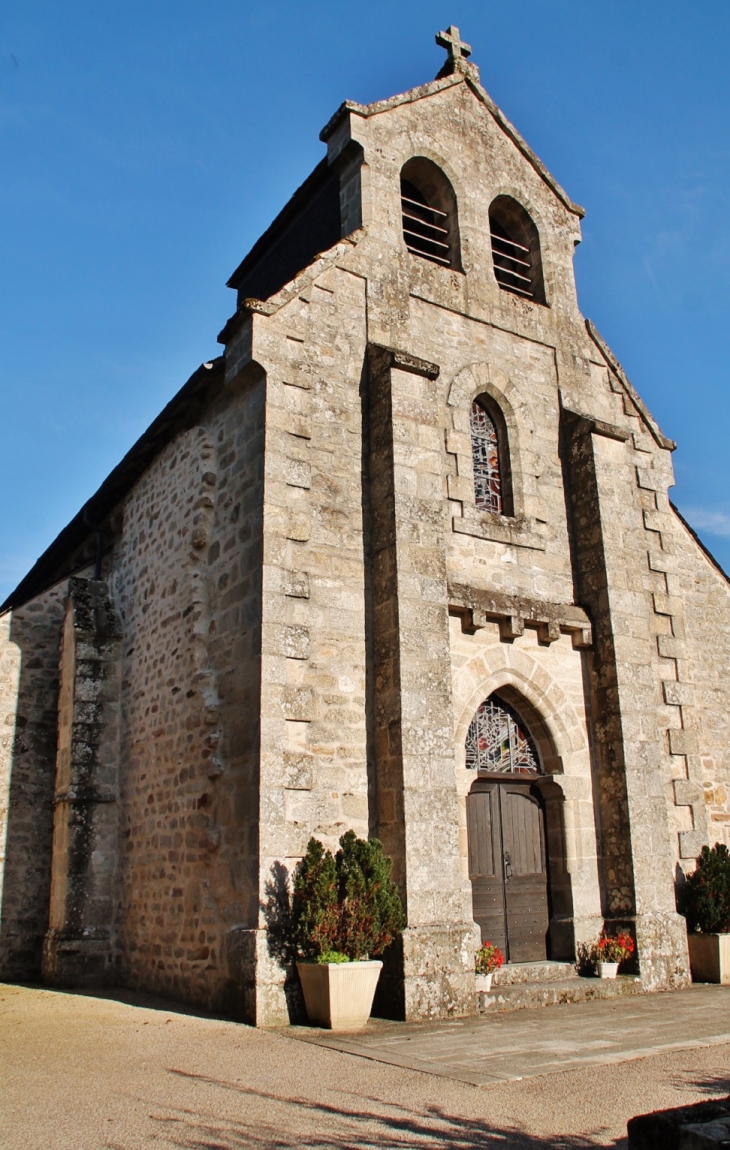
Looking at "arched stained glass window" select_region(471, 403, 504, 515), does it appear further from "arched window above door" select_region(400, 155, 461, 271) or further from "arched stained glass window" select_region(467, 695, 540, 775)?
"arched stained glass window" select_region(467, 695, 540, 775)

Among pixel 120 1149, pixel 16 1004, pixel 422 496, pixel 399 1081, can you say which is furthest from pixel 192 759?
pixel 120 1149

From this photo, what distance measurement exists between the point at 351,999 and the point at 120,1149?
3.22 meters

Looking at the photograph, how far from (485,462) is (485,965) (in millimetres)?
5295

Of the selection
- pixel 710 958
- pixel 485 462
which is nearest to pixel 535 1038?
pixel 710 958

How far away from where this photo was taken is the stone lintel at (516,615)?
371 inches

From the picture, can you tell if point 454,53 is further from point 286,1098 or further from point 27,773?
point 286,1098

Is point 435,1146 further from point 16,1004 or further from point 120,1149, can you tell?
point 16,1004

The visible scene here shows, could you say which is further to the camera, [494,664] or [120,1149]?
[494,664]

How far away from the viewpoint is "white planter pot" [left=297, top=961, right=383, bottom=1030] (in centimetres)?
706

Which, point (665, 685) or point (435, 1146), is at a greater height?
point (665, 685)

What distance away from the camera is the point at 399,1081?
5.35 meters

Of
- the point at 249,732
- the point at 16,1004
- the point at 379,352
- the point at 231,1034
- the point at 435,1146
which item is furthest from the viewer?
the point at 379,352

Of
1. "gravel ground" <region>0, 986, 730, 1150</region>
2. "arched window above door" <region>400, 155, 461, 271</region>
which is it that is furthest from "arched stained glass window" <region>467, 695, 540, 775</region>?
"arched window above door" <region>400, 155, 461, 271</region>

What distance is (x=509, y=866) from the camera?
9492 mm
